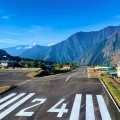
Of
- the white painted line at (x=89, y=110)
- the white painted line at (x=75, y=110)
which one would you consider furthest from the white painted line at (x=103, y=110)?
the white painted line at (x=75, y=110)

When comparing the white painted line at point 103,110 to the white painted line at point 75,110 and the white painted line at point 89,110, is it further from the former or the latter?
the white painted line at point 75,110

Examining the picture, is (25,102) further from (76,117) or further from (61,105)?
(76,117)

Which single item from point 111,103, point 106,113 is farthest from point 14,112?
point 111,103

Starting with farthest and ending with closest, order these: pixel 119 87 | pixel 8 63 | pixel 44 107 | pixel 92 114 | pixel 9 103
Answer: pixel 8 63 < pixel 119 87 < pixel 9 103 < pixel 44 107 < pixel 92 114

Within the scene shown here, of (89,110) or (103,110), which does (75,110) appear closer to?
(89,110)

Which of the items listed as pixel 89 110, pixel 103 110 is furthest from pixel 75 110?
pixel 103 110

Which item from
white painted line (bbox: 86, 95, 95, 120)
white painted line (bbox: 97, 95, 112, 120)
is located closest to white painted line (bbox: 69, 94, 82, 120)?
white painted line (bbox: 86, 95, 95, 120)

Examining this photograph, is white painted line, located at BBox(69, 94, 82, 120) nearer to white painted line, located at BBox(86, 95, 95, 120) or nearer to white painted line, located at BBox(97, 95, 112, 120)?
white painted line, located at BBox(86, 95, 95, 120)

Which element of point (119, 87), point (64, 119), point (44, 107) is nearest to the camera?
point (64, 119)

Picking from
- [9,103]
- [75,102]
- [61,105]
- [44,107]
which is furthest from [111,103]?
[9,103]

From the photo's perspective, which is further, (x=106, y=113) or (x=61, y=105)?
(x=61, y=105)
